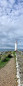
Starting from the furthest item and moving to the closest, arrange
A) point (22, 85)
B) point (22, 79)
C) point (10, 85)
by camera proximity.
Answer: point (10, 85)
point (22, 79)
point (22, 85)

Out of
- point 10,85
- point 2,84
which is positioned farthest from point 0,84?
point 10,85

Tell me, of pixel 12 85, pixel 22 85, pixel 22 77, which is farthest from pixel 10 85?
pixel 22 85

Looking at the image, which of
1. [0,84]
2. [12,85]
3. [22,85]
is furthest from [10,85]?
[22,85]

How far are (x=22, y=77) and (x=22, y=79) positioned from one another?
0.37 ft

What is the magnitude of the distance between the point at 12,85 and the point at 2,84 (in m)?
0.67

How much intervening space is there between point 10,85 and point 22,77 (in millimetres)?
4597

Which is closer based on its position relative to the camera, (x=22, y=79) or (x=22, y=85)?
(x=22, y=85)

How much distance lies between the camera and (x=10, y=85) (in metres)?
8.44

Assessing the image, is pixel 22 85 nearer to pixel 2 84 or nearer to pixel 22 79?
pixel 22 79

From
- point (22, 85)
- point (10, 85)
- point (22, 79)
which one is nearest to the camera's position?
point (22, 85)

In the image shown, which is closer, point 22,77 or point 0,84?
point 22,77

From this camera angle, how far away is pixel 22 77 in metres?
4.10

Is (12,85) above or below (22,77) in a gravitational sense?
below

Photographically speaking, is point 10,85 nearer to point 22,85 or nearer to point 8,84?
point 8,84
